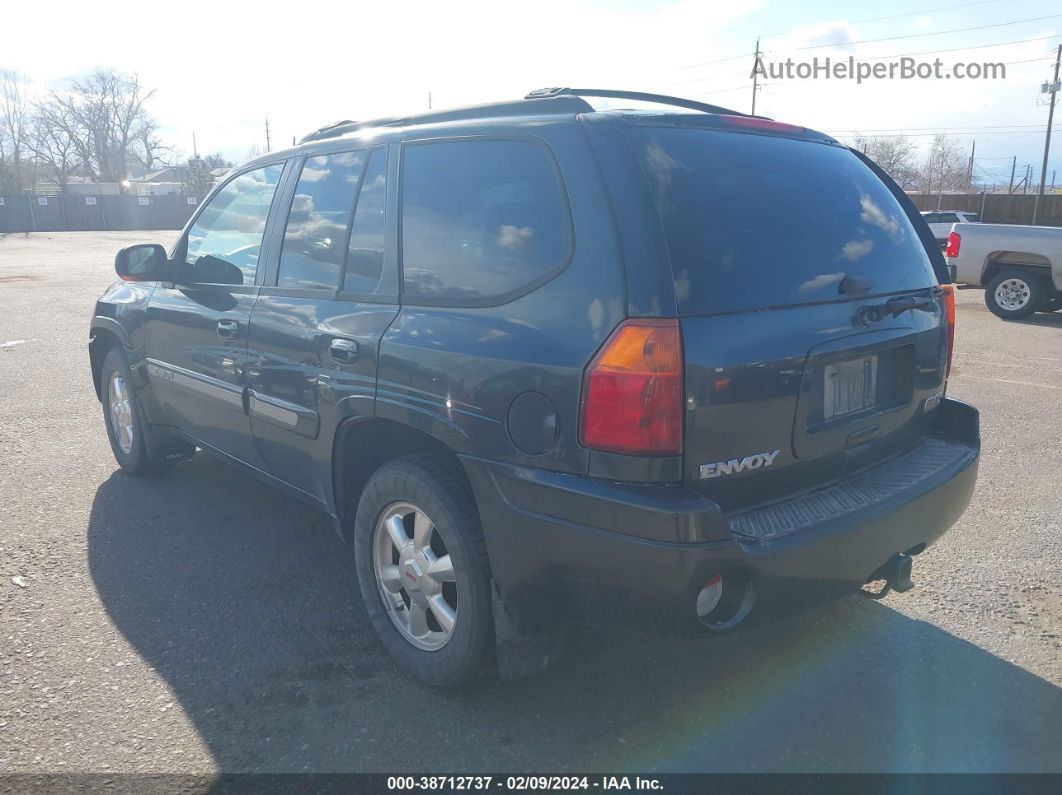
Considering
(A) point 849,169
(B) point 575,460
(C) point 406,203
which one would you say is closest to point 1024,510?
(A) point 849,169

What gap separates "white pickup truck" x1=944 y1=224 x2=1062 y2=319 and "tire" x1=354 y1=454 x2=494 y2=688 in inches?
468

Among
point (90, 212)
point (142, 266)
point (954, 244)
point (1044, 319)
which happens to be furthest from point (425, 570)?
point (90, 212)

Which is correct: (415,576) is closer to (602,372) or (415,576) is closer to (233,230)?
(602,372)

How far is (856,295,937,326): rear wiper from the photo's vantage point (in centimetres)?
280

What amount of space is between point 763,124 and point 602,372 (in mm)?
1256

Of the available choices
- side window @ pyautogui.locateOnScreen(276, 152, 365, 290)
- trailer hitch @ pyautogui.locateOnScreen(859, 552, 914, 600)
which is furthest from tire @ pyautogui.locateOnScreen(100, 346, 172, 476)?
trailer hitch @ pyautogui.locateOnScreen(859, 552, 914, 600)

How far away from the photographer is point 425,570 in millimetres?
2943

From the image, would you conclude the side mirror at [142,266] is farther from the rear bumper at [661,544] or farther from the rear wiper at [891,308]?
the rear wiper at [891,308]

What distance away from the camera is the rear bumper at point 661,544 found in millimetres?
2293

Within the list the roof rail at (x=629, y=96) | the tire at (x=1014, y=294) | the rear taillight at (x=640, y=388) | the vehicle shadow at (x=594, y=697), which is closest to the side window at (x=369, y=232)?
the roof rail at (x=629, y=96)

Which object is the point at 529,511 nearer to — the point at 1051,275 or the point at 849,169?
the point at 849,169

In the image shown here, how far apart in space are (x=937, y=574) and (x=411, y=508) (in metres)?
2.45

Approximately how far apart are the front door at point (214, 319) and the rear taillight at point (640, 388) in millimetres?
2030

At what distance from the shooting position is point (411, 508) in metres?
2.97
